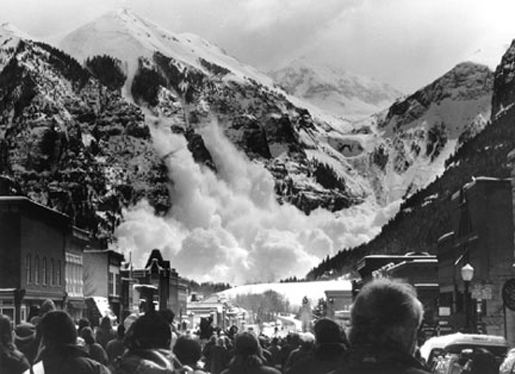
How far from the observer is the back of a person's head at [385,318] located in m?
7.01

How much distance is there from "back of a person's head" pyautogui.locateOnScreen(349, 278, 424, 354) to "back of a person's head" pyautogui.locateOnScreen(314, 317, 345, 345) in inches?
276

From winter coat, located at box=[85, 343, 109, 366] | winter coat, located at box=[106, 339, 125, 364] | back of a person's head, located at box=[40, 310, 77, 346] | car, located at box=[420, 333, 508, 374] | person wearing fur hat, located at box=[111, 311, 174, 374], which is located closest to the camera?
back of a person's head, located at box=[40, 310, 77, 346]

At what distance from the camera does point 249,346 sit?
1438cm

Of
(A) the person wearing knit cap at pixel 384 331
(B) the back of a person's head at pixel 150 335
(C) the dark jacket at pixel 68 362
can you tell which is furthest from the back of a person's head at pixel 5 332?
(A) the person wearing knit cap at pixel 384 331

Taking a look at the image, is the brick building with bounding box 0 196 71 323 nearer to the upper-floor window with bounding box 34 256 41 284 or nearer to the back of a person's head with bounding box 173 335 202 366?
the upper-floor window with bounding box 34 256 41 284

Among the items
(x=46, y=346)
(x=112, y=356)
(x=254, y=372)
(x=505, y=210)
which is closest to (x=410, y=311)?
(x=46, y=346)

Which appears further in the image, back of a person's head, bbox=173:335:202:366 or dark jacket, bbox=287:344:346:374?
dark jacket, bbox=287:344:346:374

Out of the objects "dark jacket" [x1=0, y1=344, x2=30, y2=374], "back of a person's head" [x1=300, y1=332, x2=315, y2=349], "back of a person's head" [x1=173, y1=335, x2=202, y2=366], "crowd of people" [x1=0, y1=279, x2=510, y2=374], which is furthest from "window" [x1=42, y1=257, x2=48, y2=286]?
"back of a person's head" [x1=173, y1=335, x2=202, y2=366]

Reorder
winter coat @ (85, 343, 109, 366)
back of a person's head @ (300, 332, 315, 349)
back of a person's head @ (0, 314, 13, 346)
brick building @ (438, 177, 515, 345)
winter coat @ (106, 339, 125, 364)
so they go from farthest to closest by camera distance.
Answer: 1. brick building @ (438, 177, 515, 345)
2. winter coat @ (106, 339, 125, 364)
3. back of a person's head @ (300, 332, 315, 349)
4. winter coat @ (85, 343, 109, 366)
5. back of a person's head @ (0, 314, 13, 346)

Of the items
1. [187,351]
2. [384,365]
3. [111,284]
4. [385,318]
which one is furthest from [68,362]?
[111,284]

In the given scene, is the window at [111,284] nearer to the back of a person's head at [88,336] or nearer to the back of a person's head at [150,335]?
the back of a person's head at [88,336]

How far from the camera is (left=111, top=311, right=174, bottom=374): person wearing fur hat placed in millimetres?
10297

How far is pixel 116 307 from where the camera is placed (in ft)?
450

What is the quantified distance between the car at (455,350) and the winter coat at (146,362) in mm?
10612
